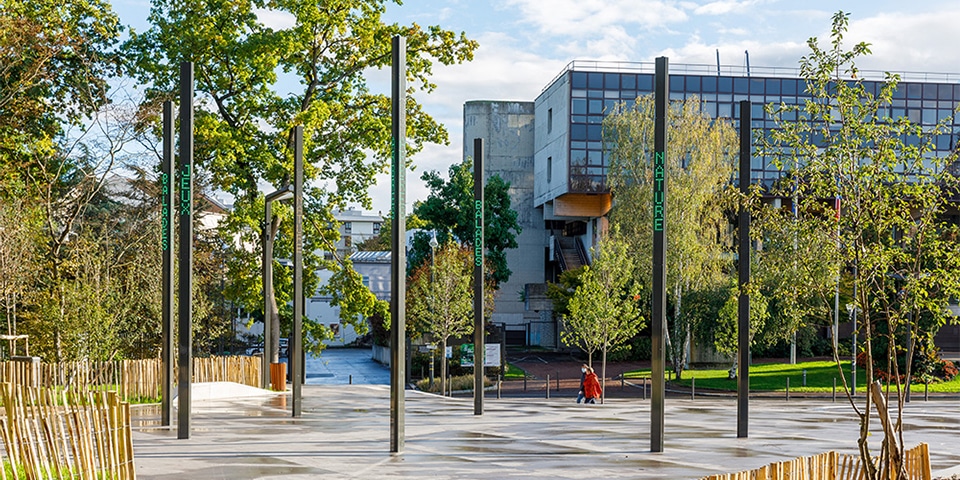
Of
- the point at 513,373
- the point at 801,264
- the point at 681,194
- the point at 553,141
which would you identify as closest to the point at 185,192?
the point at 801,264

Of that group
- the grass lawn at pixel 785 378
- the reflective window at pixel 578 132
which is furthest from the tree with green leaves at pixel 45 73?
the reflective window at pixel 578 132

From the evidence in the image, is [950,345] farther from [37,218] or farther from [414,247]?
[37,218]

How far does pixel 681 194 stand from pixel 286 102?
67.4 feet

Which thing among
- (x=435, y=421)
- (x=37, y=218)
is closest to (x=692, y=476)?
(x=435, y=421)

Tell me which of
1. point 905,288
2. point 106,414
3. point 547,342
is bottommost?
point 547,342

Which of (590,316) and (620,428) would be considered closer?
(620,428)

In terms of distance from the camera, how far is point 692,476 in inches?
540

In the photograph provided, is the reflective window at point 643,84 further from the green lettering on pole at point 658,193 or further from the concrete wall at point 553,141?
the green lettering on pole at point 658,193

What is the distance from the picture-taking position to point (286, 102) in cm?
3803

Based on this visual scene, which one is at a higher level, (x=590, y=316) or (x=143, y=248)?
(x=143, y=248)

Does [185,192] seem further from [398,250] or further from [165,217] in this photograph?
[398,250]

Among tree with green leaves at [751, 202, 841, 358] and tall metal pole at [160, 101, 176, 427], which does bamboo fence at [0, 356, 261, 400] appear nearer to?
tall metal pole at [160, 101, 176, 427]

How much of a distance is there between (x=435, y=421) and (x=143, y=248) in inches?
957

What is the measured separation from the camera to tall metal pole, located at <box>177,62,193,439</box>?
16.6 metres
